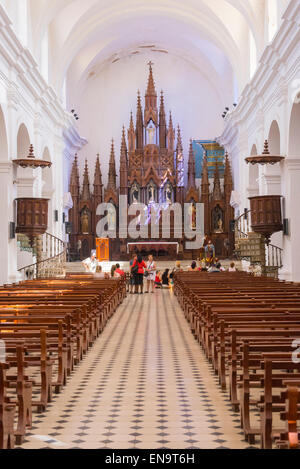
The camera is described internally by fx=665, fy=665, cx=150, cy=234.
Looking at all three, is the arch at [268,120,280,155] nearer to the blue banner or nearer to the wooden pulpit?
the wooden pulpit

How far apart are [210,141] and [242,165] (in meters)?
6.09

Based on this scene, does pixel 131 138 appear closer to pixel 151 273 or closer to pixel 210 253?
pixel 210 253

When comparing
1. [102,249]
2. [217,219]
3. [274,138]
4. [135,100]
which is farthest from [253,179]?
[135,100]

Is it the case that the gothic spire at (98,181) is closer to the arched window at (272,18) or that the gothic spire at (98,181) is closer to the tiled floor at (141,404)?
the arched window at (272,18)

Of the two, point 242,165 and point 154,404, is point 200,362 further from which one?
point 242,165

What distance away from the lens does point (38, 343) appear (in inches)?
266

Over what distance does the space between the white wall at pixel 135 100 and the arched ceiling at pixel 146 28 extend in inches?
70.5

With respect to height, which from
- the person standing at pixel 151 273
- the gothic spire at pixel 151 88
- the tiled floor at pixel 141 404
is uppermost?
the gothic spire at pixel 151 88

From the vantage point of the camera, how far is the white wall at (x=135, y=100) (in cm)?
3262

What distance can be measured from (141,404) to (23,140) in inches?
631

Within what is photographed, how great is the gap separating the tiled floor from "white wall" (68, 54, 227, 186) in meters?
22.9

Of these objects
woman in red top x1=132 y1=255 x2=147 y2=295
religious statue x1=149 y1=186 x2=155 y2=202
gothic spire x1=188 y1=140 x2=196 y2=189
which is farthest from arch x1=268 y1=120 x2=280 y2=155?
religious statue x1=149 y1=186 x2=155 y2=202

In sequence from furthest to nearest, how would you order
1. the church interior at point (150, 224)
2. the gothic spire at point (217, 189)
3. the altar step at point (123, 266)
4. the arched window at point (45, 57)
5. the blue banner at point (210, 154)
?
1. the blue banner at point (210, 154)
2. the gothic spire at point (217, 189)
3. the altar step at point (123, 266)
4. the arched window at point (45, 57)
5. the church interior at point (150, 224)

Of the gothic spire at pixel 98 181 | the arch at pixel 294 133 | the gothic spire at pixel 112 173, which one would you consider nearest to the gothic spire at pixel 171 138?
the gothic spire at pixel 112 173
